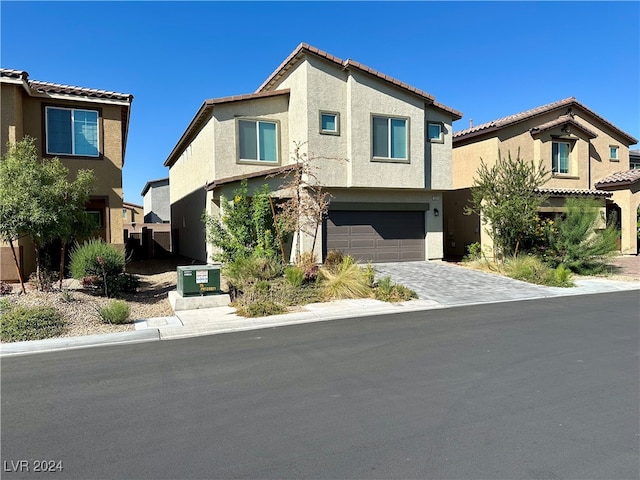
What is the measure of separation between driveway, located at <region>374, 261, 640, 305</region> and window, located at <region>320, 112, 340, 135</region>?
552cm

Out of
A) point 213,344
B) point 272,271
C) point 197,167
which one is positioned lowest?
point 213,344

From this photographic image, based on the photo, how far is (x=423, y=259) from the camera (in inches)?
763

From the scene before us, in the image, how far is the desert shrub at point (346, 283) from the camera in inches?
492

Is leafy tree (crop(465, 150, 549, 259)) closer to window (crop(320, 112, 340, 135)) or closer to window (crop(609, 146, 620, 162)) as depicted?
window (crop(320, 112, 340, 135))

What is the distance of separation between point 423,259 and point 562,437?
50.6 feet

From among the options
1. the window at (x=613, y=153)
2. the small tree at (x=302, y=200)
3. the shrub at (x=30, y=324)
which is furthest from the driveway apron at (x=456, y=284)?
the window at (x=613, y=153)

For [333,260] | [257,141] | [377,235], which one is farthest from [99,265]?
[377,235]

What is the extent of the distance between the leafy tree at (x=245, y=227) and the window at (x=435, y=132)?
7790 millimetres

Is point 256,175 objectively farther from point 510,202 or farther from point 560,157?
point 560,157

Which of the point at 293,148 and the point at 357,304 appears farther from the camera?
the point at 293,148

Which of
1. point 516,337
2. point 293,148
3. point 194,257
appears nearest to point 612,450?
point 516,337

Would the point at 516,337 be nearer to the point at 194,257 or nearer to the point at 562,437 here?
the point at 562,437

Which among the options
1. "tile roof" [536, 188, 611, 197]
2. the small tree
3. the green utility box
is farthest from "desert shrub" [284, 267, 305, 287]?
"tile roof" [536, 188, 611, 197]

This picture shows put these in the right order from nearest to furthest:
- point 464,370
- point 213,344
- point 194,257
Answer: point 464,370 < point 213,344 < point 194,257
